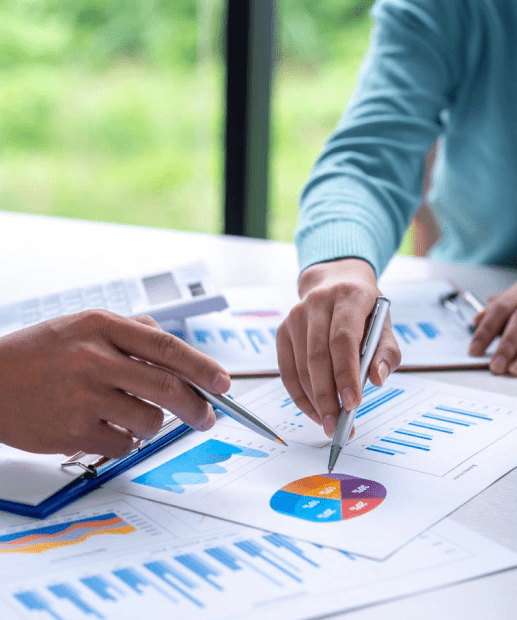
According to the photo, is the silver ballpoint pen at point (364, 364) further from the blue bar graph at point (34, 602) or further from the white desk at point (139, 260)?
the blue bar graph at point (34, 602)

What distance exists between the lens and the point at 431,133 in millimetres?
1236

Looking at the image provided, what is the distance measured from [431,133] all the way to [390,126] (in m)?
0.09

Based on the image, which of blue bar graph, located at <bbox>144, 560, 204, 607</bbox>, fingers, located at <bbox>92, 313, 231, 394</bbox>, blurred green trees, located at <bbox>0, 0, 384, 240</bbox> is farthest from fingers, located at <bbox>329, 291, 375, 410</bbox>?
blurred green trees, located at <bbox>0, 0, 384, 240</bbox>

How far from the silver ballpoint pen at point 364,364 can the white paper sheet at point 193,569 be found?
0.38 ft

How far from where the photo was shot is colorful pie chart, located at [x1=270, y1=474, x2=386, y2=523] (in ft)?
1.78

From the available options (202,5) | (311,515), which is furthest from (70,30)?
(311,515)

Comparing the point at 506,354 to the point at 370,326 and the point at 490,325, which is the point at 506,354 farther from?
the point at 370,326

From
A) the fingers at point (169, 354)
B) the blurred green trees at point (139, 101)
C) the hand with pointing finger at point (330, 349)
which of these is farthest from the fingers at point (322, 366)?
the blurred green trees at point (139, 101)

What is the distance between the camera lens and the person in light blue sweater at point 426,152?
939 mm

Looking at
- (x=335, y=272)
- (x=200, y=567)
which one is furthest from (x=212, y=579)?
(x=335, y=272)

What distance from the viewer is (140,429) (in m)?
0.60

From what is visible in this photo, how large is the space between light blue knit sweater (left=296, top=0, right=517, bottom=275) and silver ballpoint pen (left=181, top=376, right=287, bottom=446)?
423mm

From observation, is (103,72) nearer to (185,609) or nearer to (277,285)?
(277,285)

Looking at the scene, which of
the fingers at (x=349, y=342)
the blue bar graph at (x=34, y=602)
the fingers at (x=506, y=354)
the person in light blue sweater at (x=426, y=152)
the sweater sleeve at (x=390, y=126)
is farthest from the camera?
the sweater sleeve at (x=390, y=126)
